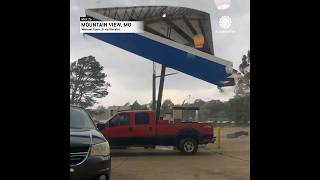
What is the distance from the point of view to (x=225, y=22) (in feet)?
24.3

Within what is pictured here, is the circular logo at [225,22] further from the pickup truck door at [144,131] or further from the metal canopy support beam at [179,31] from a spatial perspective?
the pickup truck door at [144,131]

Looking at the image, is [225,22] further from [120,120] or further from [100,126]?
[100,126]

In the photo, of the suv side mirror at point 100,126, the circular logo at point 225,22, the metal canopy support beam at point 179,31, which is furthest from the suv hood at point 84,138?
the circular logo at point 225,22

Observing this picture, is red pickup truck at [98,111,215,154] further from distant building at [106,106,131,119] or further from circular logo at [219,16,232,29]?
circular logo at [219,16,232,29]

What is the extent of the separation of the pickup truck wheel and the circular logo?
2.05 m

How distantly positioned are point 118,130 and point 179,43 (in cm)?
180

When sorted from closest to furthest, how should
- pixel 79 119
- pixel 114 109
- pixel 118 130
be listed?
pixel 79 119, pixel 114 109, pixel 118 130

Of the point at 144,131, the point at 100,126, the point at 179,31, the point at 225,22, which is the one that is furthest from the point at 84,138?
the point at 225,22

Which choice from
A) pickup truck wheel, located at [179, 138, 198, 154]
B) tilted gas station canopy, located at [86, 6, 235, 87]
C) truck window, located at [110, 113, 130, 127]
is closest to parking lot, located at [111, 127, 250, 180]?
pickup truck wheel, located at [179, 138, 198, 154]

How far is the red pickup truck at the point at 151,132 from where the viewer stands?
7719 millimetres
